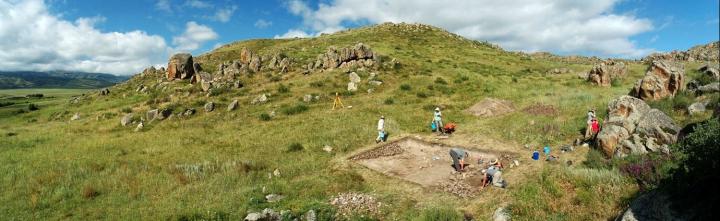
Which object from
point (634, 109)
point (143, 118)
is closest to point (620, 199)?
point (634, 109)

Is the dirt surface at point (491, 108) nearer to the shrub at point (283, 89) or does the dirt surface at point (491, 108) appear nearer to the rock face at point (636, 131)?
the rock face at point (636, 131)

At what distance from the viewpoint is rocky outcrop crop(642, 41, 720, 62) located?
6744 cm

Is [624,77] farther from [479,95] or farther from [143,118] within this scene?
[143,118]

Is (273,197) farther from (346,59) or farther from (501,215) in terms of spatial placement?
(346,59)

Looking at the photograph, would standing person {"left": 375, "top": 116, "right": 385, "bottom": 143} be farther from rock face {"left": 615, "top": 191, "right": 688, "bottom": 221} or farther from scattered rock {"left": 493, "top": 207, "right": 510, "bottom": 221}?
rock face {"left": 615, "top": 191, "right": 688, "bottom": 221}

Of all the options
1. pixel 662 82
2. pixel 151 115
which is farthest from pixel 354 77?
pixel 662 82

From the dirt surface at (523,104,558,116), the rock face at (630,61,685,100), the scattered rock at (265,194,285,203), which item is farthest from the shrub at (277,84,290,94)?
the rock face at (630,61,685,100)

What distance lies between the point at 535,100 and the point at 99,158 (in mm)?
30331

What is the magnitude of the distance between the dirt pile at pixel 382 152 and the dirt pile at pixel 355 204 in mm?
5823

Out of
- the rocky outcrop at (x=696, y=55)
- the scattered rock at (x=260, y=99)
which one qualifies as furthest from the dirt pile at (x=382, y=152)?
the rocky outcrop at (x=696, y=55)

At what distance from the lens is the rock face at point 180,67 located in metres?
51.0

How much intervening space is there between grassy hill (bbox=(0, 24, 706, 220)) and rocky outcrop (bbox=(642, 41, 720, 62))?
1055 inches

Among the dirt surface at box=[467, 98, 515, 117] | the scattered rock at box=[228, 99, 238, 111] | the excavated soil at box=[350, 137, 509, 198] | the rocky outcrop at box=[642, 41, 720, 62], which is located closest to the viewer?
the excavated soil at box=[350, 137, 509, 198]

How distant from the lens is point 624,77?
47.7 metres
